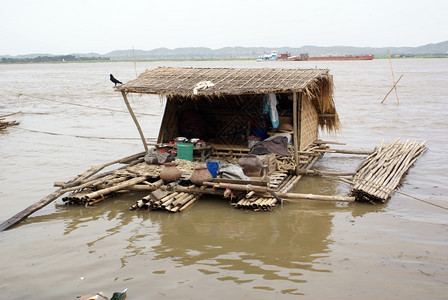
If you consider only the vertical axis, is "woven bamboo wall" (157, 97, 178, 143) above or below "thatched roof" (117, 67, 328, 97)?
below

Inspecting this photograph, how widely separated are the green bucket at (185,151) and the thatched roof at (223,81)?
1.15 meters

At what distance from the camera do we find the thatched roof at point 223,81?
787cm

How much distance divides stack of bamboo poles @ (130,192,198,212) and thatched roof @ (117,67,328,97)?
2.04 m

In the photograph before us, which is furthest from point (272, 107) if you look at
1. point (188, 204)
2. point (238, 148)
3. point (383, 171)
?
point (188, 204)

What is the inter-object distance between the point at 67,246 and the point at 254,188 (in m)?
2.81

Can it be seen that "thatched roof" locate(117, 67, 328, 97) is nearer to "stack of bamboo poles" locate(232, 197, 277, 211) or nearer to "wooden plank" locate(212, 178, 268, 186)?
"wooden plank" locate(212, 178, 268, 186)

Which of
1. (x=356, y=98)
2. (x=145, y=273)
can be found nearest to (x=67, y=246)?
(x=145, y=273)

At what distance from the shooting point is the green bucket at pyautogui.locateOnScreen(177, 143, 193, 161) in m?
8.77

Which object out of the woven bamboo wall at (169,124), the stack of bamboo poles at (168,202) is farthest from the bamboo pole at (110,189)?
the woven bamboo wall at (169,124)

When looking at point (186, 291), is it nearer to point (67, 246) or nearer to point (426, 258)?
point (67, 246)

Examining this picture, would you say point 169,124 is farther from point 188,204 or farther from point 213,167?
point 188,204

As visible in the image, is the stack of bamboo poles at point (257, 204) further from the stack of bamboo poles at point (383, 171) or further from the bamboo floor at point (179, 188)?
the stack of bamboo poles at point (383, 171)

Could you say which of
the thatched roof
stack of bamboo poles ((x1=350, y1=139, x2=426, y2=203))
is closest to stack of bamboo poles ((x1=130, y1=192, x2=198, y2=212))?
the thatched roof

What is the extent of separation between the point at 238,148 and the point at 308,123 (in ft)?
5.82
